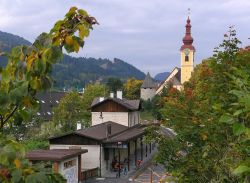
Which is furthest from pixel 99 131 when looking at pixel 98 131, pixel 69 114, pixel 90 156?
pixel 69 114

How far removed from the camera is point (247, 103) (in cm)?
296

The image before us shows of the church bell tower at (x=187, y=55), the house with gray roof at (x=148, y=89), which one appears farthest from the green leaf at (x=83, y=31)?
the house with gray roof at (x=148, y=89)

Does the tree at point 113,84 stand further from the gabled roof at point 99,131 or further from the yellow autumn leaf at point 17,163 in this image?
the yellow autumn leaf at point 17,163

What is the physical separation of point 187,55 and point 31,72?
346 ft

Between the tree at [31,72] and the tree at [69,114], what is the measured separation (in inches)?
1917

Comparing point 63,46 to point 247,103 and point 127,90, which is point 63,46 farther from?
point 127,90

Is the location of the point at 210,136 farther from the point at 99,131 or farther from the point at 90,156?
the point at 99,131

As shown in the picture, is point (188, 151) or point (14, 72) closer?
point (14, 72)

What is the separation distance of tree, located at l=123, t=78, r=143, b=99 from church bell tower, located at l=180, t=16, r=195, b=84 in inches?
477

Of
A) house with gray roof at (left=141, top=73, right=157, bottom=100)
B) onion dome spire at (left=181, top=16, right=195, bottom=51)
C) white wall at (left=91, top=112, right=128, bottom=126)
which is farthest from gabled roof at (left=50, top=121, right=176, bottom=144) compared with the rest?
house with gray roof at (left=141, top=73, right=157, bottom=100)

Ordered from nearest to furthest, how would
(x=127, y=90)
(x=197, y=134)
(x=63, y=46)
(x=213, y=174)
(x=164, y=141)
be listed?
(x=63, y=46), (x=213, y=174), (x=197, y=134), (x=164, y=141), (x=127, y=90)

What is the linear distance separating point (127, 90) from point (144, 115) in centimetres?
1562

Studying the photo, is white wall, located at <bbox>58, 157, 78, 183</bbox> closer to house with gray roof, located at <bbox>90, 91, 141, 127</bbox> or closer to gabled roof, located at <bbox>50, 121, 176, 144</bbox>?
gabled roof, located at <bbox>50, 121, 176, 144</bbox>

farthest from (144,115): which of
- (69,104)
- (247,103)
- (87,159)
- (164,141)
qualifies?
(247,103)
